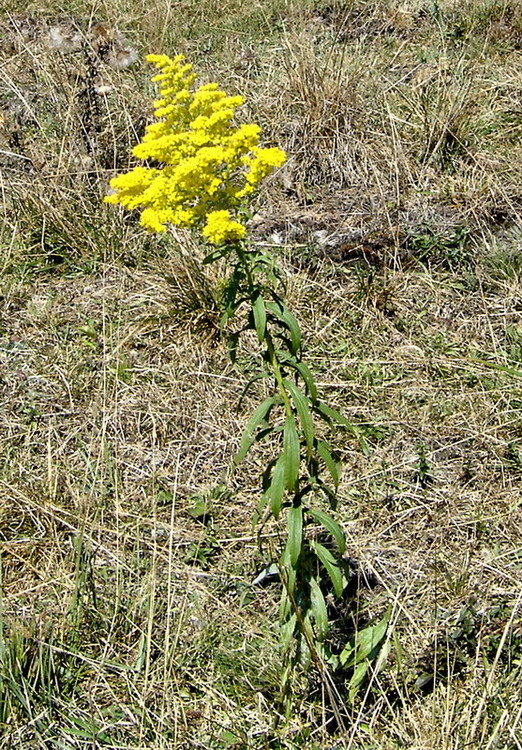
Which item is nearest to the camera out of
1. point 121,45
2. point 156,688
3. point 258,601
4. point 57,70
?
point 156,688

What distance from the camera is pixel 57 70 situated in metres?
4.17

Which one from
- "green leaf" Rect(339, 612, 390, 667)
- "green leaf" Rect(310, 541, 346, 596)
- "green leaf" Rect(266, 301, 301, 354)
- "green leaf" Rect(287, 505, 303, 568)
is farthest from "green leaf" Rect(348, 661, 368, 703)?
"green leaf" Rect(266, 301, 301, 354)

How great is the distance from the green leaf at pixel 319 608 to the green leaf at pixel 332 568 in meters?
0.05

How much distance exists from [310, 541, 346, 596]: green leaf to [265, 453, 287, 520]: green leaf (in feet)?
0.69

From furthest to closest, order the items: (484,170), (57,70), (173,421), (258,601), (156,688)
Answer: (57,70), (484,170), (173,421), (258,601), (156,688)

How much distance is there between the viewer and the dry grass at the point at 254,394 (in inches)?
84.1

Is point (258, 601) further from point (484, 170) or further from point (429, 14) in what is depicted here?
point (429, 14)

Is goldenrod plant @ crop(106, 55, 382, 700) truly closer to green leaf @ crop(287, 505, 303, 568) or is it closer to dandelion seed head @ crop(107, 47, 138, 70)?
green leaf @ crop(287, 505, 303, 568)

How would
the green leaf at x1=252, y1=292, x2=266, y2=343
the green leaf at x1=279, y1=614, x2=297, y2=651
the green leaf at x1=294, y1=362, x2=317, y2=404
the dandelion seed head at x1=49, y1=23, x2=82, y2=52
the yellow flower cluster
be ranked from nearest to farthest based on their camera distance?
the yellow flower cluster < the green leaf at x1=252, y1=292, x2=266, y2=343 < the green leaf at x1=294, y1=362, x2=317, y2=404 < the green leaf at x1=279, y1=614, x2=297, y2=651 < the dandelion seed head at x1=49, y1=23, x2=82, y2=52

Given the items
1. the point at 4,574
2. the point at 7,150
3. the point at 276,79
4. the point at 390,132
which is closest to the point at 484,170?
the point at 390,132

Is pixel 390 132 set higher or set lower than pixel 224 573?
higher

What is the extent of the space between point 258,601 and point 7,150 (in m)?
2.82

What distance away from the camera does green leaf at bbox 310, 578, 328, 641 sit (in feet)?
6.43

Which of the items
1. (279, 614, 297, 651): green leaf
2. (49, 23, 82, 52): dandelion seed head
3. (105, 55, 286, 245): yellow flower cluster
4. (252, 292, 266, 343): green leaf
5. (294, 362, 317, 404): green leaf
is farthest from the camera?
(49, 23, 82, 52): dandelion seed head
